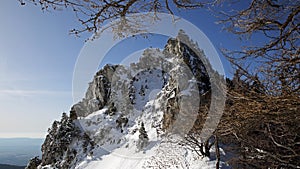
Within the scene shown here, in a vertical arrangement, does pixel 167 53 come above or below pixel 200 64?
above

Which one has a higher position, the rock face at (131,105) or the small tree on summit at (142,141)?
the rock face at (131,105)

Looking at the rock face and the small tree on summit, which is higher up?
the rock face

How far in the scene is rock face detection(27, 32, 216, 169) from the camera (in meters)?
17.5

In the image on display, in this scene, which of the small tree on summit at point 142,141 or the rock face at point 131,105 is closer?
the small tree on summit at point 142,141

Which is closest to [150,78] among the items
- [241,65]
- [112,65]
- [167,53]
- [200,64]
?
[167,53]

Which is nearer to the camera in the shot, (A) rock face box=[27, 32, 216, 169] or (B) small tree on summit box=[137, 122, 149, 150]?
(B) small tree on summit box=[137, 122, 149, 150]

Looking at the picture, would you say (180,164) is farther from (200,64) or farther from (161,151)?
(200,64)

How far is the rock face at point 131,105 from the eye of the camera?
17.5 meters

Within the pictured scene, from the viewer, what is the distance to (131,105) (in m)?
25.8

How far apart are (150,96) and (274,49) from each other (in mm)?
24967

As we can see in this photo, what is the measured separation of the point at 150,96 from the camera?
2712cm

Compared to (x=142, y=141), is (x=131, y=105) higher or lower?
higher

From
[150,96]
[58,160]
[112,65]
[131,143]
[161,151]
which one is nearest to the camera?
[161,151]

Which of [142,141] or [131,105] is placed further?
[131,105]
